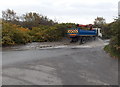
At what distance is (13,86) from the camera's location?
470 cm

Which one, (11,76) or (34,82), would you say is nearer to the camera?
(34,82)

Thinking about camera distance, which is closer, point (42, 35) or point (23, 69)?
point (23, 69)

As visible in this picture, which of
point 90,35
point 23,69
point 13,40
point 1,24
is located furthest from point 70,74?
point 90,35

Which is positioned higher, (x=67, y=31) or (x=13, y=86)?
(x=67, y=31)

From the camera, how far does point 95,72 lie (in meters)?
6.46

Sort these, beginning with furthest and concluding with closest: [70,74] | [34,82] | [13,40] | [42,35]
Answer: [42,35], [13,40], [70,74], [34,82]

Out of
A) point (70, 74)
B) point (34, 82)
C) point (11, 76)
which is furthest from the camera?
point (70, 74)

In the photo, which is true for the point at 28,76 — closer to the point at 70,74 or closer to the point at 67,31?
the point at 70,74

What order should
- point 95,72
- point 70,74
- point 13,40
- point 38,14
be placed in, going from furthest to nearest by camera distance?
point 38,14
point 13,40
point 95,72
point 70,74

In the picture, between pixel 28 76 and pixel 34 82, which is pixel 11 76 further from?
pixel 34 82

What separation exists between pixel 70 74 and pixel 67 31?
13.7m

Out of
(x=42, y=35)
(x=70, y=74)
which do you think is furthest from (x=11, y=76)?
(x=42, y=35)

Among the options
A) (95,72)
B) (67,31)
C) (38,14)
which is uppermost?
(38,14)

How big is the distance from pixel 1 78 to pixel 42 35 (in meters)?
13.6
